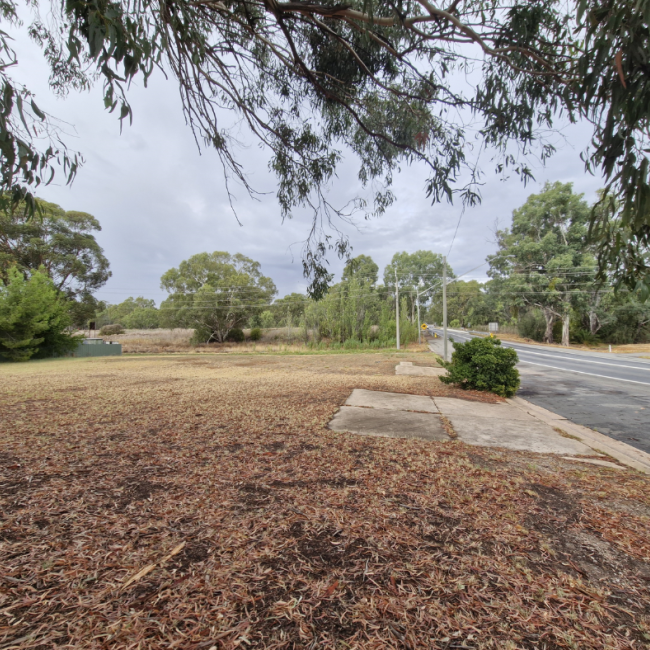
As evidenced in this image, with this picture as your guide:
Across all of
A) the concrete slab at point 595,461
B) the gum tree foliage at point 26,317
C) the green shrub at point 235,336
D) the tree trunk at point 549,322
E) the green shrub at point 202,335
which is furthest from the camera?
the green shrub at point 235,336

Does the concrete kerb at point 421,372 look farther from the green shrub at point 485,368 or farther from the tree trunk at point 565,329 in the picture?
the tree trunk at point 565,329

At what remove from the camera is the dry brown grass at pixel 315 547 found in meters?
1.24

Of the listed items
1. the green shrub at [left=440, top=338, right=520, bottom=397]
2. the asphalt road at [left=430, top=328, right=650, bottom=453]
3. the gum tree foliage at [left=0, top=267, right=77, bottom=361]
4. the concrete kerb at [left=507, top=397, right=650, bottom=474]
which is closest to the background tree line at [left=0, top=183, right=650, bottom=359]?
the gum tree foliage at [left=0, top=267, right=77, bottom=361]

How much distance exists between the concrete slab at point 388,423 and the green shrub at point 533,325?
3725cm

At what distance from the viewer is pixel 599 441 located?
4125 mm

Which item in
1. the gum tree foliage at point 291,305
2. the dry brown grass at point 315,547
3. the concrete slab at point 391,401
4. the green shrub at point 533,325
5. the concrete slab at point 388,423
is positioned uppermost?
the gum tree foliage at point 291,305

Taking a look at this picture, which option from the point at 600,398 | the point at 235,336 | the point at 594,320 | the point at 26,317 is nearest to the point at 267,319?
the point at 235,336

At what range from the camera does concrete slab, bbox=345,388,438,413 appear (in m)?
5.27

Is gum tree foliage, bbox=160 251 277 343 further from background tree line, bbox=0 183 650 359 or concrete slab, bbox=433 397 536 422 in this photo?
concrete slab, bbox=433 397 536 422

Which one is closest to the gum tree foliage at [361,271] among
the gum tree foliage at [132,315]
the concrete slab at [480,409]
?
the concrete slab at [480,409]

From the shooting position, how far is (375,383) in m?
7.84

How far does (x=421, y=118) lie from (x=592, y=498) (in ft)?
14.9

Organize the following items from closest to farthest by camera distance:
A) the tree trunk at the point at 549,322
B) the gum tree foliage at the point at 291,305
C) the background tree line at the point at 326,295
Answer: the background tree line at the point at 326,295 → the tree trunk at the point at 549,322 → the gum tree foliage at the point at 291,305

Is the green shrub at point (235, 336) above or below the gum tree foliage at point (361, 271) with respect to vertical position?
below
